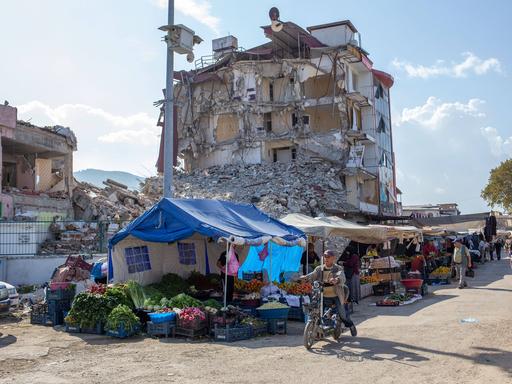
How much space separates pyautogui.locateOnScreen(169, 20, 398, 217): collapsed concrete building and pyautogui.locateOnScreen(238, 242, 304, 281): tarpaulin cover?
1059 inches

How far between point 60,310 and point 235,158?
37509 mm

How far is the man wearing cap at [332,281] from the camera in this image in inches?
384

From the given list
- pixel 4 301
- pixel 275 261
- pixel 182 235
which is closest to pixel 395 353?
pixel 182 235

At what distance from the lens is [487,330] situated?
404 inches

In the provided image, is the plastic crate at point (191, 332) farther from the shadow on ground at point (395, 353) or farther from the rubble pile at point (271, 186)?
the rubble pile at point (271, 186)

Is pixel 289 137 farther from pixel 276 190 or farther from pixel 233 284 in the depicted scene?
pixel 233 284

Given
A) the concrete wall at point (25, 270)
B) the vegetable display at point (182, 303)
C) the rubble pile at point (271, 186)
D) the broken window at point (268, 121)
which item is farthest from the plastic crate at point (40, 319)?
the broken window at point (268, 121)

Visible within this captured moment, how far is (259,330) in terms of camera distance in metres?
10.6

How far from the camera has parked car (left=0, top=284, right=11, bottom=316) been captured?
481 inches

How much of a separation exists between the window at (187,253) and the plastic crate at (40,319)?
395cm

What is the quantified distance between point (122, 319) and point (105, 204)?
20490mm

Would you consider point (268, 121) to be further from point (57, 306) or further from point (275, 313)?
point (275, 313)

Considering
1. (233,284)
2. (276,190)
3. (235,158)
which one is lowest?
(233,284)

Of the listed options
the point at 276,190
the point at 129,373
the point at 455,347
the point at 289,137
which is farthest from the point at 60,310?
the point at 289,137
